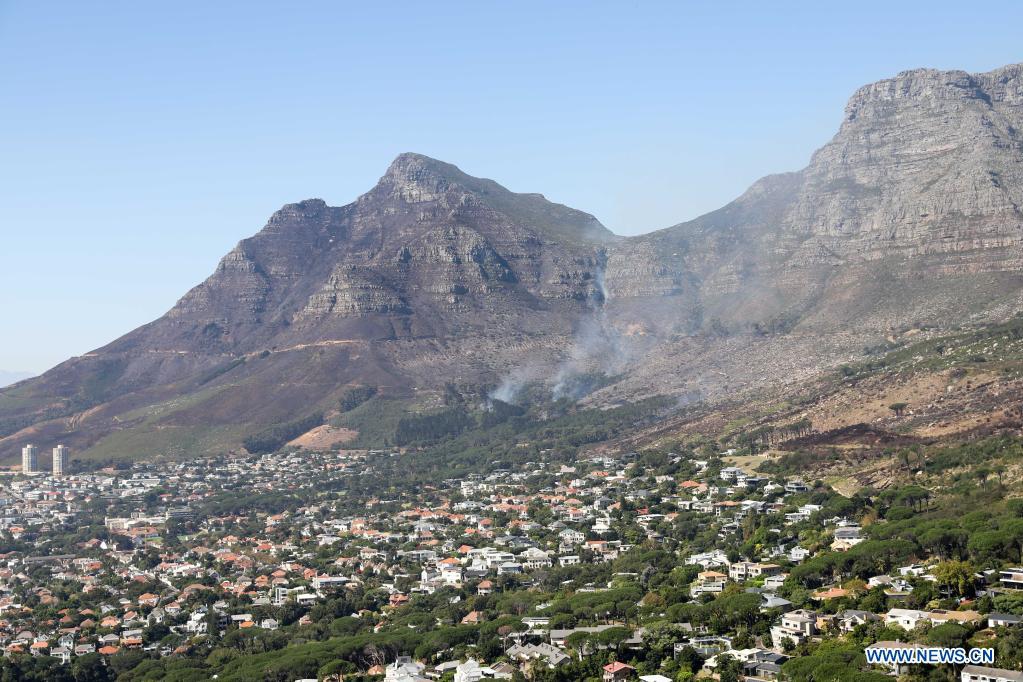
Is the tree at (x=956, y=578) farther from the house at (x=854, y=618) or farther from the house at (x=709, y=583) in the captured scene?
the house at (x=709, y=583)

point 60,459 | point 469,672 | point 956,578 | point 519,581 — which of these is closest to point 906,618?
point 956,578

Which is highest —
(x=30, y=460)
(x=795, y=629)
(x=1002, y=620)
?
(x=30, y=460)

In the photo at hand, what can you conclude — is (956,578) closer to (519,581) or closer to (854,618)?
(854,618)

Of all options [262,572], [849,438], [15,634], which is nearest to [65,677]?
[15,634]

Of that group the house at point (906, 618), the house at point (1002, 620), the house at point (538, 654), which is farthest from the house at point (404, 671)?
the house at point (1002, 620)

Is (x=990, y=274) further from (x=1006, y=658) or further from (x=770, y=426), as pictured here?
(x=1006, y=658)

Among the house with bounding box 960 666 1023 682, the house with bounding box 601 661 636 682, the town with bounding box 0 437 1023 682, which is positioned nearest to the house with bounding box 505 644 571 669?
the town with bounding box 0 437 1023 682

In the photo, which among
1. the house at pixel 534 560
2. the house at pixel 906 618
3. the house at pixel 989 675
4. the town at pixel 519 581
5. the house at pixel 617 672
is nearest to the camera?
the house at pixel 989 675

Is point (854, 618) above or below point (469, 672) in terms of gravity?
above
